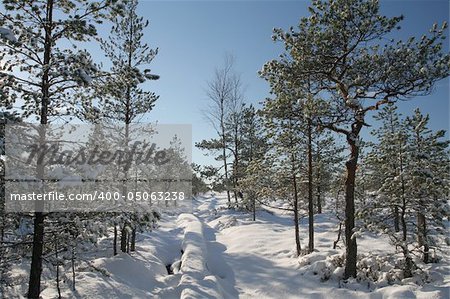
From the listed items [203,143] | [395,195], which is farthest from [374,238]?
[203,143]

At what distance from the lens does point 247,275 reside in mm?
12430

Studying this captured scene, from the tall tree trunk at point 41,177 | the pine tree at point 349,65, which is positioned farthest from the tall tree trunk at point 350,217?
the tall tree trunk at point 41,177

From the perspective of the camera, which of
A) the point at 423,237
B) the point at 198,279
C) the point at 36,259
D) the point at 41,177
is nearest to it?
the point at 41,177

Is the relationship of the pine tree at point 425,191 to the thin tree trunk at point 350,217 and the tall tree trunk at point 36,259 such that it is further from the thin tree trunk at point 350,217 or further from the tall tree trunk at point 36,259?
the tall tree trunk at point 36,259

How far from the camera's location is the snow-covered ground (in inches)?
364

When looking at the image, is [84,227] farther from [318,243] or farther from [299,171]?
[318,243]

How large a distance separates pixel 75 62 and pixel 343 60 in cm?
797

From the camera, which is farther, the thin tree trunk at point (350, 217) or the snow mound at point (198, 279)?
the thin tree trunk at point (350, 217)

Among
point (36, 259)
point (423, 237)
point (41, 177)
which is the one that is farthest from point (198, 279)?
point (423, 237)

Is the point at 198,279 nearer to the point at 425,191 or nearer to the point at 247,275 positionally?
the point at 247,275

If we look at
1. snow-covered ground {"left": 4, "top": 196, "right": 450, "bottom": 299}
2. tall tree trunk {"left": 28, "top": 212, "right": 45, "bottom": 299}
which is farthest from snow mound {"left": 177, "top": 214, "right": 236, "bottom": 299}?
tall tree trunk {"left": 28, "top": 212, "right": 45, "bottom": 299}

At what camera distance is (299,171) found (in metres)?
15.1

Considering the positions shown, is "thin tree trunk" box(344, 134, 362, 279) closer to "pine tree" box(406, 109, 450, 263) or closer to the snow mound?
"pine tree" box(406, 109, 450, 263)

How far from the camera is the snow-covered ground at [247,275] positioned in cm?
924
